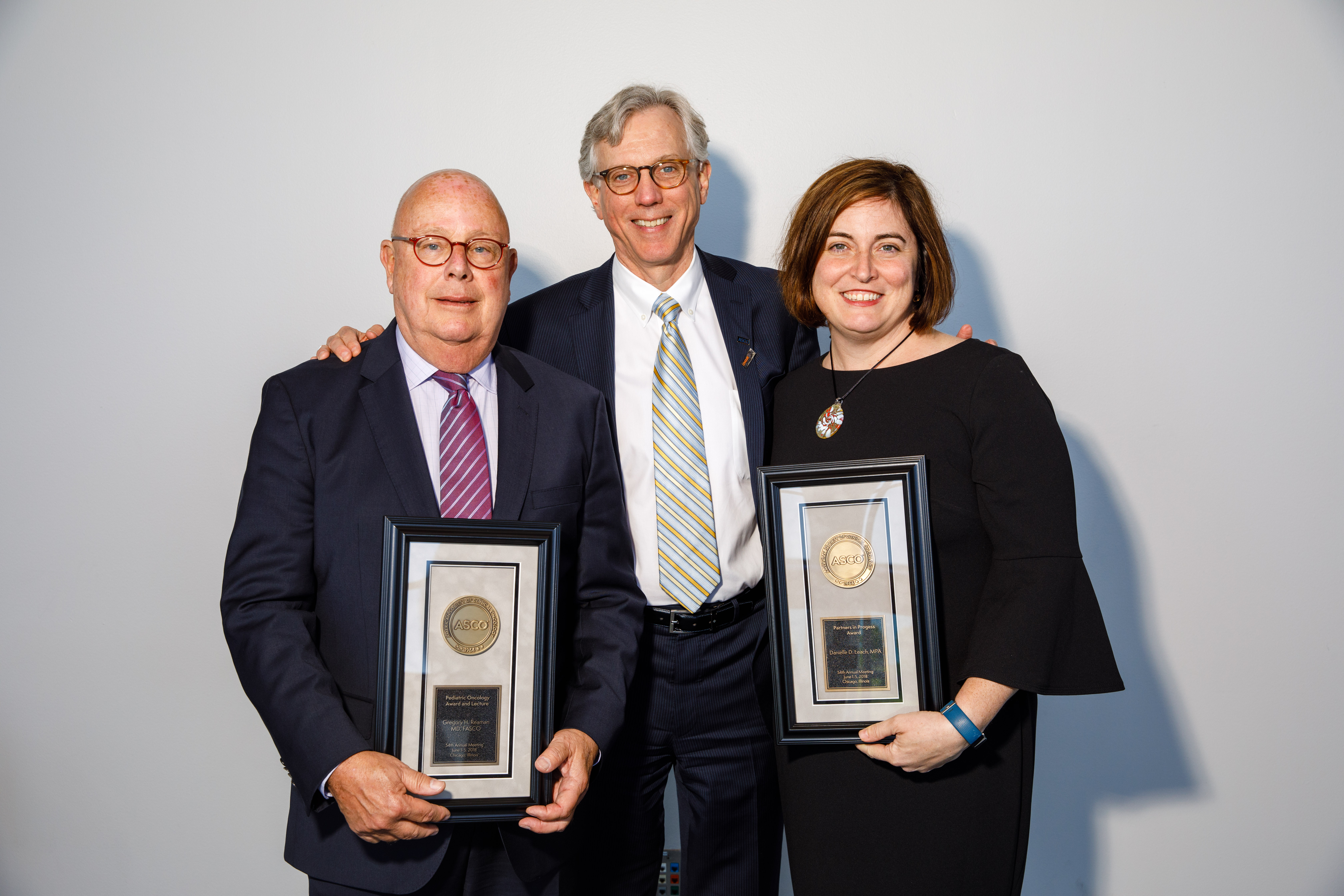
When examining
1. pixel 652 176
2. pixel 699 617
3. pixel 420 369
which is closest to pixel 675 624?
pixel 699 617

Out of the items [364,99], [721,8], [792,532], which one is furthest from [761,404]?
[364,99]

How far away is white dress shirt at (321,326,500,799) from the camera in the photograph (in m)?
2.07

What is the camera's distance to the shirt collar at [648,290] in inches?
110

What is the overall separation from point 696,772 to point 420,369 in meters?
1.47

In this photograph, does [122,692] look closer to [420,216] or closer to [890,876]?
[420,216]

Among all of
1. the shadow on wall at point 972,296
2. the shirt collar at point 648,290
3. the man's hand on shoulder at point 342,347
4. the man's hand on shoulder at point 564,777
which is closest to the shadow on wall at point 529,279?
the shirt collar at point 648,290

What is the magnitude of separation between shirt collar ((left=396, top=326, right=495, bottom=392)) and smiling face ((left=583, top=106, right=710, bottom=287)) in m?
0.79

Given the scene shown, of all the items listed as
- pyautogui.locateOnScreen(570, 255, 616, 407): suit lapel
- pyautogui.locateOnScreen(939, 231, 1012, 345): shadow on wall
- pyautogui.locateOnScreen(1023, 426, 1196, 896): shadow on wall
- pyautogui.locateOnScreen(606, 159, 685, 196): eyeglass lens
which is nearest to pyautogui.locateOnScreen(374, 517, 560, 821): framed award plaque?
pyautogui.locateOnScreen(570, 255, 616, 407): suit lapel

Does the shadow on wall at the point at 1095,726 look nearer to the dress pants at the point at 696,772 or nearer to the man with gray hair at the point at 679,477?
the man with gray hair at the point at 679,477

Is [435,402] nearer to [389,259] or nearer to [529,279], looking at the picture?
[389,259]

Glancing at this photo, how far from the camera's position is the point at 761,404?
8.61ft

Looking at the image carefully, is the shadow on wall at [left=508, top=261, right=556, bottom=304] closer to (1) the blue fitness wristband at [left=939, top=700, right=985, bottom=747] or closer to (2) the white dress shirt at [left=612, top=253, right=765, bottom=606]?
(2) the white dress shirt at [left=612, top=253, right=765, bottom=606]

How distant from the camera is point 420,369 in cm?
212

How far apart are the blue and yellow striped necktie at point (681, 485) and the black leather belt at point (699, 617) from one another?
54 mm
